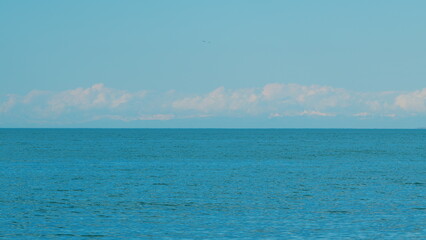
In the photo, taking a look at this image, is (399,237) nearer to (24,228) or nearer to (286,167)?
(24,228)

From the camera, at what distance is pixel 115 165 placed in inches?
3177

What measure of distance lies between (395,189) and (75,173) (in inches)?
1364

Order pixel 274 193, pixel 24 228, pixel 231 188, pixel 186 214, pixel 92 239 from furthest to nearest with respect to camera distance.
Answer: pixel 231 188
pixel 274 193
pixel 186 214
pixel 24 228
pixel 92 239

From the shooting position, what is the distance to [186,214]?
38031mm

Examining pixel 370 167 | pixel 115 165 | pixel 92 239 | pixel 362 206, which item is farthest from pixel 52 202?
pixel 370 167

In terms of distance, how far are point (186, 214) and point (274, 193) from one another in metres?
12.5

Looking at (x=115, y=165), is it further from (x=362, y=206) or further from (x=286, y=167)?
(x=362, y=206)

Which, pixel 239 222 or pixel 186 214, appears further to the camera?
pixel 186 214

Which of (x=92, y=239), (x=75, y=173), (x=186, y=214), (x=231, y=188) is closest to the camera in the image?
(x=92, y=239)

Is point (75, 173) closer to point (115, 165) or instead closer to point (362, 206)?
point (115, 165)

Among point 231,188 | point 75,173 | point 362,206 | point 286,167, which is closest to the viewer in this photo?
point 362,206

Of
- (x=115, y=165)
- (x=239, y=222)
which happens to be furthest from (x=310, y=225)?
(x=115, y=165)

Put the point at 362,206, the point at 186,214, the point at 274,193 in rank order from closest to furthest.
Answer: the point at 186,214, the point at 362,206, the point at 274,193

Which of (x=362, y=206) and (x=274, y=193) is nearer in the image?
(x=362, y=206)
